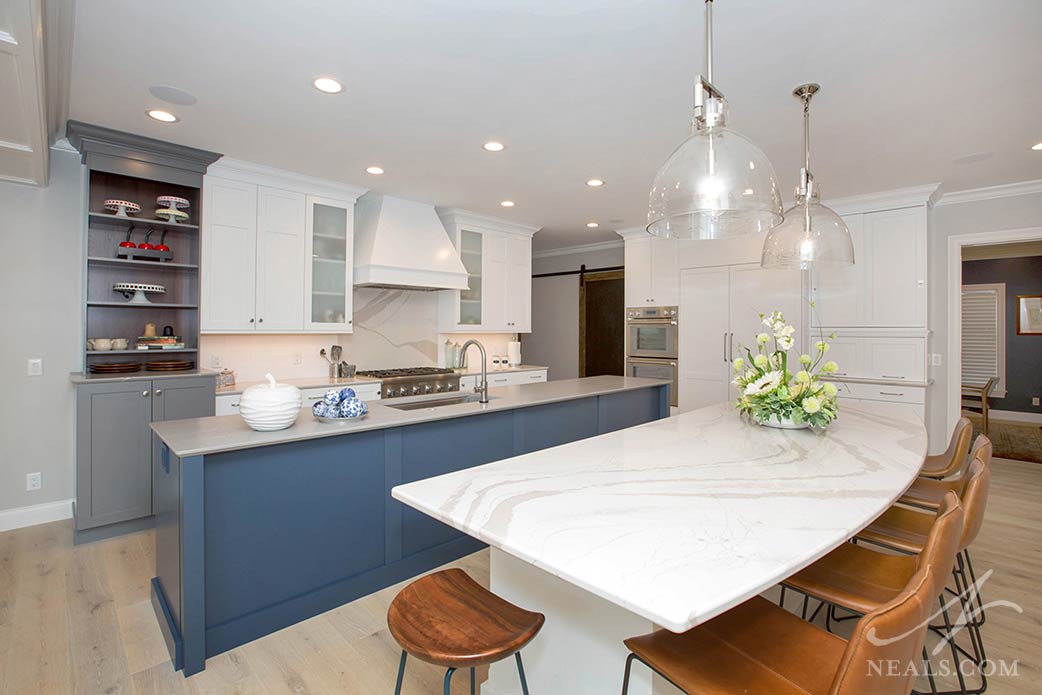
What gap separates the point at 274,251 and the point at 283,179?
22.4 inches

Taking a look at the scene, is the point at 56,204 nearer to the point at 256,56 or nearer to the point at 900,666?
the point at 256,56

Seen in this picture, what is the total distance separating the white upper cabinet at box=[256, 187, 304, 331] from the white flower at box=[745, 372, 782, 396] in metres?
3.41

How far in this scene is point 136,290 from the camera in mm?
3537

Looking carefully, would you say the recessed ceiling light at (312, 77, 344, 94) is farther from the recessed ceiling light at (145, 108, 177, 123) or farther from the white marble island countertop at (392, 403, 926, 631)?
the white marble island countertop at (392, 403, 926, 631)

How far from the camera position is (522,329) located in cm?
604

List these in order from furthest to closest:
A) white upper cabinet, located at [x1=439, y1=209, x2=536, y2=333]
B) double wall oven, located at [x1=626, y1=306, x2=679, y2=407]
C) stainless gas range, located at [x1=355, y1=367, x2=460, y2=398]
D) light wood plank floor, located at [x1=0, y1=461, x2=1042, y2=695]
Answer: double wall oven, located at [x1=626, y1=306, x2=679, y2=407], white upper cabinet, located at [x1=439, y1=209, x2=536, y2=333], stainless gas range, located at [x1=355, y1=367, x2=460, y2=398], light wood plank floor, located at [x1=0, y1=461, x2=1042, y2=695]

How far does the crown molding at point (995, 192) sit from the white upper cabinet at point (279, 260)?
18.2ft

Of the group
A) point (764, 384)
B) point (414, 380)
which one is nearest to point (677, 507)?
point (764, 384)

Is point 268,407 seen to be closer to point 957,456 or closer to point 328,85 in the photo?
point 328,85

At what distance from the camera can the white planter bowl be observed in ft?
6.89

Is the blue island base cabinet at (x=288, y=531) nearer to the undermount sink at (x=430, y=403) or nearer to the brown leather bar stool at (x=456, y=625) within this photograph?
the undermount sink at (x=430, y=403)

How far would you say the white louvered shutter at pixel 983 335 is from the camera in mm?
7613

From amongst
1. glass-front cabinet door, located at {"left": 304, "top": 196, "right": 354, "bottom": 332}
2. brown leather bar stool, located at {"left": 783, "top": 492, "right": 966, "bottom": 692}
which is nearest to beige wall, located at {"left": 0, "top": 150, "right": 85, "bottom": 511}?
glass-front cabinet door, located at {"left": 304, "top": 196, "right": 354, "bottom": 332}

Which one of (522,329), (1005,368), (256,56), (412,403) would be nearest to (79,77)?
(256,56)
